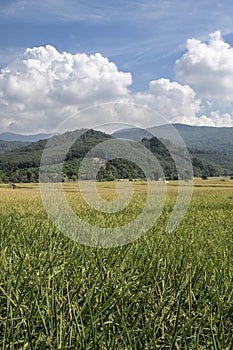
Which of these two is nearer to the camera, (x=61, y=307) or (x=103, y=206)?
(x=61, y=307)

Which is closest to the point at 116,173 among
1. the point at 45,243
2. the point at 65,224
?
the point at 65,224

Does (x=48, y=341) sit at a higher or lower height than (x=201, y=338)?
higher

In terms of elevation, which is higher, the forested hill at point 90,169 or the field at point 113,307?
the forested hill at point 90,169

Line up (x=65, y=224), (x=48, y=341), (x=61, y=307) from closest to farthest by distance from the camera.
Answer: (x=48, y=341) → (x=61, y=307) → (x=65, y=224)

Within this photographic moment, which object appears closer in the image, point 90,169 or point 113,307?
point 113,307

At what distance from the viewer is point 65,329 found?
2.45 metres

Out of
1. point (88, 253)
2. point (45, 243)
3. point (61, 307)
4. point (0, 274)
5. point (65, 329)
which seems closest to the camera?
point (65, 329)

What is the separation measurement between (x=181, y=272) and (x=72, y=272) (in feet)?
2.91

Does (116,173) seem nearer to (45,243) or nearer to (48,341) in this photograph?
(45,243)

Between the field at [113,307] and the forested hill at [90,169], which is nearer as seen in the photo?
the field at [113,307]

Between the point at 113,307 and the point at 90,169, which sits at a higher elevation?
the point at 90,169

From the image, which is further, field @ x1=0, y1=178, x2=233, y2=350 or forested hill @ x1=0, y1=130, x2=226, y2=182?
forested hill @ x1=0, y1=130, x2=226, y2=182

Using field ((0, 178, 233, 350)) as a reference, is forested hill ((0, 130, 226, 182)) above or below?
above

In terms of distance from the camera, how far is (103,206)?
46.4 feet
